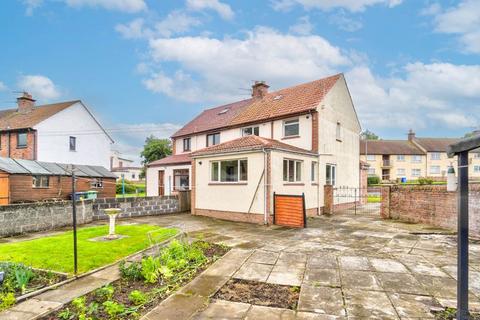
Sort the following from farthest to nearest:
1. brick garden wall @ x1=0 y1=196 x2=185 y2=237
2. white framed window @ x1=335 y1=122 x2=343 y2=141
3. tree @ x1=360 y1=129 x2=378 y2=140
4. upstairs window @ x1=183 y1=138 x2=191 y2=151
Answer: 1. tree @ x1=360 y1=129 x2=378 y2=140
2. upstairs window @ x1=183 y1=138 x2=191 y2=151
3. white framed window @ x1=335 y1=122 x2=343 y2=141
4. brick garden wall @ x1=0 y1=196 x2=185 y2=237

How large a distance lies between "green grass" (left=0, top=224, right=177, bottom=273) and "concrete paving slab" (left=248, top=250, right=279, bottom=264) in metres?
3.00

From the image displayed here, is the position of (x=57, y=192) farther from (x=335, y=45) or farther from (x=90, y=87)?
(x=335, y=45)

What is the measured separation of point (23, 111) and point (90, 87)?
12.5 meters

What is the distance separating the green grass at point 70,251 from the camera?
6316 millimetres

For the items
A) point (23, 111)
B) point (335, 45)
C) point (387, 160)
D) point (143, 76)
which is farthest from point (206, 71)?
point (387, 160)

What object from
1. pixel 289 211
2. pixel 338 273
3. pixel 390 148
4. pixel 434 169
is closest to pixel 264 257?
pixel 338 273

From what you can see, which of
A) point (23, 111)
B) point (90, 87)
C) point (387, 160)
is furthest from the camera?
point (387, 160)

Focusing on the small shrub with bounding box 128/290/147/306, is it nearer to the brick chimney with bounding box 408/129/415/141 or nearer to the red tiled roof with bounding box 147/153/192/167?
the red tiled roof with bounding box 147/153/192/167

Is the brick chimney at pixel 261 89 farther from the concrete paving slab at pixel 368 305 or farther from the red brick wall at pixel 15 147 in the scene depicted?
the red brick wall at pixel 15 147

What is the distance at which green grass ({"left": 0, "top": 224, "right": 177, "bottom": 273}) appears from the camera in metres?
6.32

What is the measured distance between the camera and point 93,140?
31.2m

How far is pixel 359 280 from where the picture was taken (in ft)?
17.8

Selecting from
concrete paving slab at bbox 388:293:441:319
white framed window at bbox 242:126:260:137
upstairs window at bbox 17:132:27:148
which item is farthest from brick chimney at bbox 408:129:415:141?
upstairs window at bbox 17:132:27:148

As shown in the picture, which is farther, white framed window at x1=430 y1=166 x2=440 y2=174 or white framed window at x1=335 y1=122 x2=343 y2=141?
white framed window at x1=430 y1=166 x2=440 y2=174
